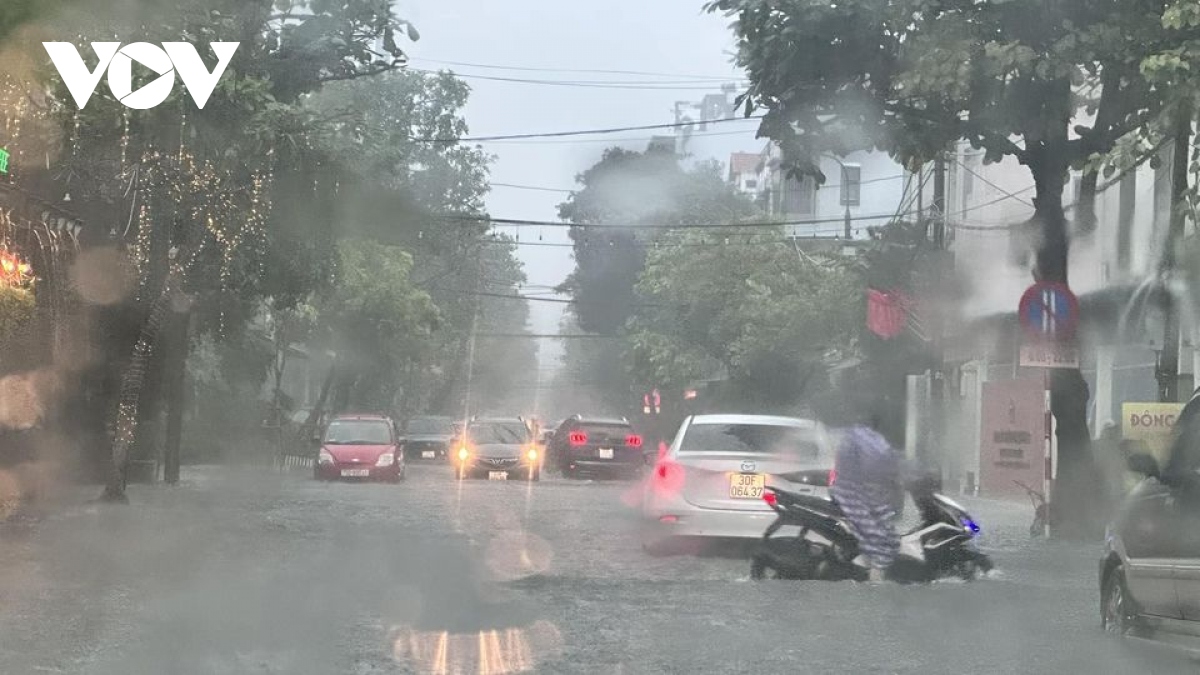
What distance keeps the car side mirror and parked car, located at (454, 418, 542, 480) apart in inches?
975

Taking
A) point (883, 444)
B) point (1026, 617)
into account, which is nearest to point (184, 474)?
point (883, 444)

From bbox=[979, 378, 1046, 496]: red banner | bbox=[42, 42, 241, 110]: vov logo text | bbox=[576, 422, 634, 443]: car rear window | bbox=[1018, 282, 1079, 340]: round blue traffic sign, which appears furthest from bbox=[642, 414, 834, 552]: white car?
bbox=[576, 422, 634, 443]: car rear window

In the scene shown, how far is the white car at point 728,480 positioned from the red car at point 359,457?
1615cm

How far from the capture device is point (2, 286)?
50.3ft

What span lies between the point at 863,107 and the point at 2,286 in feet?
31.6

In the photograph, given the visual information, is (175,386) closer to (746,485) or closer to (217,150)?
(217,150)

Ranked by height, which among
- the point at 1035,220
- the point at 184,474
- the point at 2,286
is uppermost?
the point at 1035,220

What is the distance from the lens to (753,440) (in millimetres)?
14875

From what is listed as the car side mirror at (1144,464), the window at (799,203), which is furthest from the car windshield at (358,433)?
the window at (799,203)

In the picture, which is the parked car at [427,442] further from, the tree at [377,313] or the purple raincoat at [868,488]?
the purple raincoat at [868,488]

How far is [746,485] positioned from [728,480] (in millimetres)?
171

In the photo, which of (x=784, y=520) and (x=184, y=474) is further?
(x=184, y=474)

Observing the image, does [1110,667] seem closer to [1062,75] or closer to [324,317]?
[1062,75]

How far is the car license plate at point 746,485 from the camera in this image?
1431 cm
